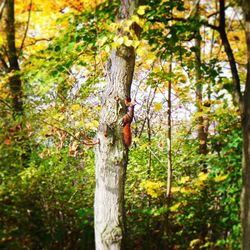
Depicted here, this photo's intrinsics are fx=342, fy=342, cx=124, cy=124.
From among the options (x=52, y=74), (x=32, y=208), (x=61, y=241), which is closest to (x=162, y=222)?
(x=61, y=241)

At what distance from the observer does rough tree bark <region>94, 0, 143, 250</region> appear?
3.32 m

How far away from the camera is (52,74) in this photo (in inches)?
144

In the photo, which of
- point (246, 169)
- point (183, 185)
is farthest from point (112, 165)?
point (183, 185)

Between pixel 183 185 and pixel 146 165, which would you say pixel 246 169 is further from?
pixel 146 165

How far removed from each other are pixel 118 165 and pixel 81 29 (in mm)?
1581

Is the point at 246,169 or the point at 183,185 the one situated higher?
the point at 246,169

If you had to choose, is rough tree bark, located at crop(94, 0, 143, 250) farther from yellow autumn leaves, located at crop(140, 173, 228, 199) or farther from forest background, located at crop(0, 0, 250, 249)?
yellow autumn leaves, located at crop(140, 173, 228, 199)

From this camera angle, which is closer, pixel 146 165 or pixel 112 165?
pixel 112 165

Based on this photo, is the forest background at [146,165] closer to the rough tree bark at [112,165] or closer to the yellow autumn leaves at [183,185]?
the yellow autumn leaves at [183,185]

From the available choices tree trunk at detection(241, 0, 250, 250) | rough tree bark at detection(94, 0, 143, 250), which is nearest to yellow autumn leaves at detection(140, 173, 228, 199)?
tree trunk at detection(241, 0, 250, 250)

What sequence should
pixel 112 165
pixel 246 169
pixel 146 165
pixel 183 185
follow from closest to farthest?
pixel 112 165
pixel 246 169
pixel 183 185
pixel 146 165

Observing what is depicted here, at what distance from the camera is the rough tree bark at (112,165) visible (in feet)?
10.9

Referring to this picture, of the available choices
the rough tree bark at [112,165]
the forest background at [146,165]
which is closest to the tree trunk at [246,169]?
the forest background at [146,165]

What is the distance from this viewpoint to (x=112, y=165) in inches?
131
